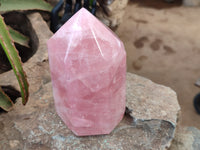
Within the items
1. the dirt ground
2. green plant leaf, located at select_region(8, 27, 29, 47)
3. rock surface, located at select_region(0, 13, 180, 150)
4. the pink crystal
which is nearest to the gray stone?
rock surface, located at select_region(0, 13, 180, 150)

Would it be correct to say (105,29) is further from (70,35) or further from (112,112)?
(112,112)

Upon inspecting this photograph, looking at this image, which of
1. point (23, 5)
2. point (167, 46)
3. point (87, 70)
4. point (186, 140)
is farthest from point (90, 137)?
point (167, 46)

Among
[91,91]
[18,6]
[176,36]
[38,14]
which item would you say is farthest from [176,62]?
[91,91]

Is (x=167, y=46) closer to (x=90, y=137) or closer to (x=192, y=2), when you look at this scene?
(x=192, y=2)

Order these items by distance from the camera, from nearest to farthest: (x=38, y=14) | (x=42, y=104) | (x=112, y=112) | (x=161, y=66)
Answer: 1. (x=112, y=112)
2. (x=42, y=104)
3. (x=38, y=14)
4. (x=161, y=66)

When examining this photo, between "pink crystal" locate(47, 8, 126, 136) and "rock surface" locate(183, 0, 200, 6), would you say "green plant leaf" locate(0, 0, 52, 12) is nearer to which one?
"pink crystal" locate(47, 8, 126, 136)
